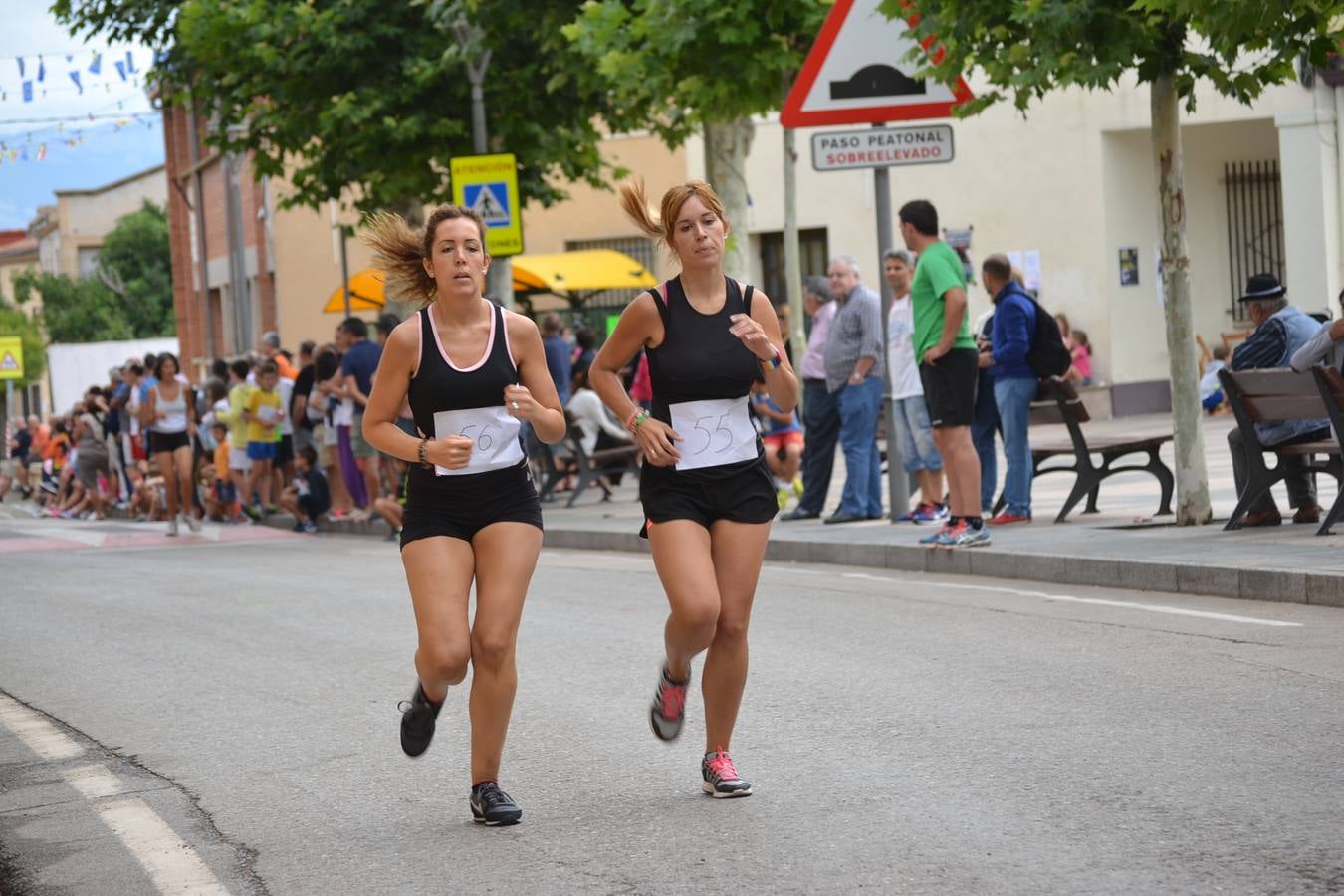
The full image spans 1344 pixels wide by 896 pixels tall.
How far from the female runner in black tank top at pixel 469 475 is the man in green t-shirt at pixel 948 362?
6.80 m

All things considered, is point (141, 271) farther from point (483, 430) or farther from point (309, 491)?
point (483, 430)

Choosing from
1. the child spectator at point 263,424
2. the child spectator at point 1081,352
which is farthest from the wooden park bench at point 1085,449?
the child spectator at point 1081,352

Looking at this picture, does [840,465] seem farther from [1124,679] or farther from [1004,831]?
[1004,831]

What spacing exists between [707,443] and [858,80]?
814cm

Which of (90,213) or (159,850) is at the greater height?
(90,213)

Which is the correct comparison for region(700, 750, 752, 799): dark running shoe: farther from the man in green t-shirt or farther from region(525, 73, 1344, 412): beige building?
region(525, 73, 1344, 412): beige building

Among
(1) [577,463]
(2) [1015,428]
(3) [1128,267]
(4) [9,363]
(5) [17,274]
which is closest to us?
(2) [1015,428]

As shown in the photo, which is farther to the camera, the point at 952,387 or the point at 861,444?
the point at 861,444

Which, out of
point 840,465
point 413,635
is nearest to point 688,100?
point 840,465

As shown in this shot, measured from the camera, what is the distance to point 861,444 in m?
15.5

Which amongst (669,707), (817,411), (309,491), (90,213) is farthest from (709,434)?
(90,213)

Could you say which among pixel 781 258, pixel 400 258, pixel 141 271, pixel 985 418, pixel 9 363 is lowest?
pixel 985 418

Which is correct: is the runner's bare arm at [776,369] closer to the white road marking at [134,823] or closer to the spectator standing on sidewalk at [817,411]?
the white road marking at [134,823]

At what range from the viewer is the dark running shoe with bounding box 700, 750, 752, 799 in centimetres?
623
